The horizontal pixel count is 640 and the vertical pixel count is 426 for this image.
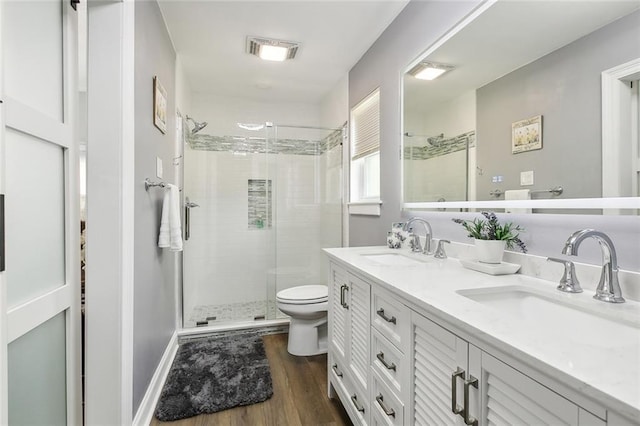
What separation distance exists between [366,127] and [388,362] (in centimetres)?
184

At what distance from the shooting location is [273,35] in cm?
217

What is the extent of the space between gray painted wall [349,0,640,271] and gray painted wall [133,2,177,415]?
58.2 inches

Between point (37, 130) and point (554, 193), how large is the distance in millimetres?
1676

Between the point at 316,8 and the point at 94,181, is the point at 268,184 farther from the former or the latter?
the point at 94,181

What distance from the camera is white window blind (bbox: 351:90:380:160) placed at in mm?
2287

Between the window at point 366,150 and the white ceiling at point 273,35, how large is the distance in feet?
1.47

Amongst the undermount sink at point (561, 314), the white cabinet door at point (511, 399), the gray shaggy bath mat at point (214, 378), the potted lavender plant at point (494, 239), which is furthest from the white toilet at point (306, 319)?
the white cabinet door at point (511, 399)

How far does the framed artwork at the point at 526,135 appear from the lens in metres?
1.10

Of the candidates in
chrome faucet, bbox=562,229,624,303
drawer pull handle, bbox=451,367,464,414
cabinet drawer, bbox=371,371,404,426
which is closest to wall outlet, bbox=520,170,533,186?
chrome faucet, bbox=562,229,624,303

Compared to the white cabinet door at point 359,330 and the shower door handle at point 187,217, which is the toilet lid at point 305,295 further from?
the shower door handle at point 187,217

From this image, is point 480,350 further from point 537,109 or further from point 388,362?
point 537,109

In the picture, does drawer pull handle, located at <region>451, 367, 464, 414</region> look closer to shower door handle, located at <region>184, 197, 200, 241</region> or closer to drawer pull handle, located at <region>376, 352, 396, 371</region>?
drawer pull handle, located at <region>376, 352, 396, 371</region>

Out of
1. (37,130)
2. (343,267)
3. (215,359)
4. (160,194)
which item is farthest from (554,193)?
(215,359)

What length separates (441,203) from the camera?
5.31 feet
